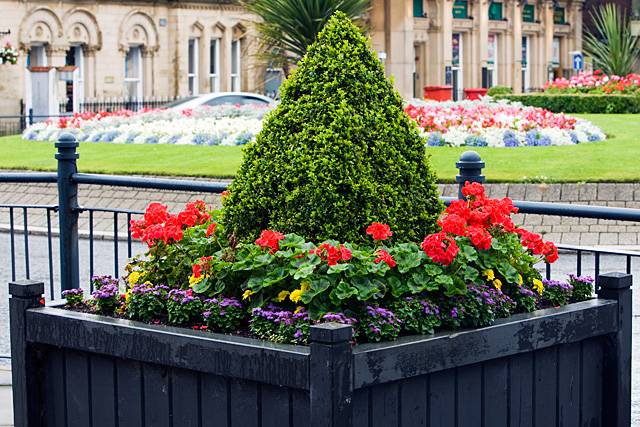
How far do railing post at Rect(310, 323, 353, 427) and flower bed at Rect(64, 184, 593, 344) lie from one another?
36 cm

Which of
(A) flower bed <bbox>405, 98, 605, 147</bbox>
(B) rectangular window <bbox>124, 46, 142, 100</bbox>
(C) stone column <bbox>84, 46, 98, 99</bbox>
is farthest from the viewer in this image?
(B) rectangular window <bbox>124, 46, 142, 100</bbox>

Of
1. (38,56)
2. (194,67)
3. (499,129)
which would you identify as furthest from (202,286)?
(194,67)

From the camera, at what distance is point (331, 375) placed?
4.36 metres

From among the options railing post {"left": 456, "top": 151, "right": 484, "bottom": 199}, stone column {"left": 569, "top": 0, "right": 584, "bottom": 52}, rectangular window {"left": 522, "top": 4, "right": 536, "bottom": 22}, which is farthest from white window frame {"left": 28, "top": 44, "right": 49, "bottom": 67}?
railing post {"left": 456, "top": 151, "right": 484, "bottom": 199}

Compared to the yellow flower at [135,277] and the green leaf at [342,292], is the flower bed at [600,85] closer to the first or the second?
the yellow flower at [135,277]

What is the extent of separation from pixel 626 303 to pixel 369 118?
1312 millimetres

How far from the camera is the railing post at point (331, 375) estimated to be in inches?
172

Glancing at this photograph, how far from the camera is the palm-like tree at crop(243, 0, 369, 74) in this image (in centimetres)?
2352

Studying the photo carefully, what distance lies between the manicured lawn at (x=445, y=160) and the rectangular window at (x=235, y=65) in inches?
1032

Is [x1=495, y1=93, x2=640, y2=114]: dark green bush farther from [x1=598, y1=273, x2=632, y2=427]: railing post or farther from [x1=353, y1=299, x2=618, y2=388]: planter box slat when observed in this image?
[x1=353, y1=299, x2=618, y2=388]: planter box slat

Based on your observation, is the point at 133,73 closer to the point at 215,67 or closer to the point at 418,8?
the point at 215,67

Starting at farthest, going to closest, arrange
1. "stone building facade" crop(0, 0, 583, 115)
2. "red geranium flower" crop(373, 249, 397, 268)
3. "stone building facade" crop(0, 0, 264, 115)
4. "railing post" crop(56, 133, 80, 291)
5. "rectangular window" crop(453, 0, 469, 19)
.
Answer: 1. "rectangular window" crop(453, 0, 469, 19)
2. "stone building facade" crop(0, 0, 583, 115)
3. "stone building facade" crop(0, 0, 264, 115)
4. "railing post" crop(56, 133, 80, 291)
5. "red geranium flower" crop(373, 249, 397, 268)

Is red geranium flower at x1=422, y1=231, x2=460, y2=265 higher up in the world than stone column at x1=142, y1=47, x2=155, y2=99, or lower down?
lower down

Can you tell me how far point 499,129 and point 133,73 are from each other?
26591 millimetres
